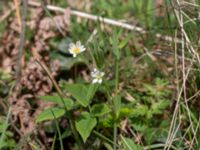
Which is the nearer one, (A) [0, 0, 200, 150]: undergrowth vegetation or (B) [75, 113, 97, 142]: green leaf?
(B) [75, 113, 97, 142]: green leaf

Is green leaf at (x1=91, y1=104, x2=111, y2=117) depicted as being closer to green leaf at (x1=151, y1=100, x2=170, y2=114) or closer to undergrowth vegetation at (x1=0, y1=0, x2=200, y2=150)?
undergrowth vegetation at (x1=0, y1=0, x2=200, y2=150)

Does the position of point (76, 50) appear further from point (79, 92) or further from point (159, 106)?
point (159, 106)

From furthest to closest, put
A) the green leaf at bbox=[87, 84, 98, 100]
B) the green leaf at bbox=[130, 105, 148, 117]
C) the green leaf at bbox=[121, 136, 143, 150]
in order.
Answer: the green leaf at bbox=[130, 105, 148, 117] < the green leaf at bbox=[87, 84, 98, 100] < the green leaf at bbox=[121, 136, 143, 150]

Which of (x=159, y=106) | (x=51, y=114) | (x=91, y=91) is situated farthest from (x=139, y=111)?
(x=51, y=114)

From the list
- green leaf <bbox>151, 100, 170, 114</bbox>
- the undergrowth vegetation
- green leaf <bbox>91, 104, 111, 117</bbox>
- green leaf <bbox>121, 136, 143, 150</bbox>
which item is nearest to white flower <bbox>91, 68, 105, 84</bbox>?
the undergrowth vegetation

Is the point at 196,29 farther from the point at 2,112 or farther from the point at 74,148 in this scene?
the point at 2,112

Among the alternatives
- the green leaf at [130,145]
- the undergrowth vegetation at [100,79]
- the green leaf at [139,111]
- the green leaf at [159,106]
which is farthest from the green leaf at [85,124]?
the green leaf at [159,106]

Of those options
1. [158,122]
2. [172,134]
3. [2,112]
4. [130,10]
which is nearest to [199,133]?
[172,134]

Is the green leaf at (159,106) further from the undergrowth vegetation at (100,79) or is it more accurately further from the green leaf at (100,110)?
the green leaf at (100,110)
